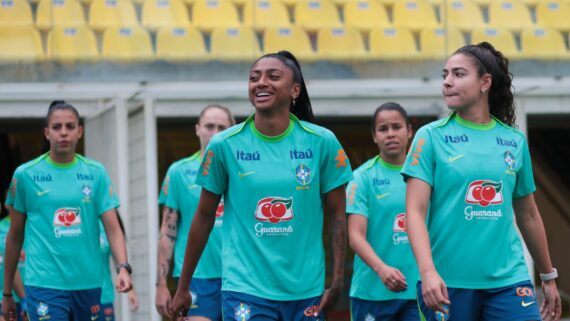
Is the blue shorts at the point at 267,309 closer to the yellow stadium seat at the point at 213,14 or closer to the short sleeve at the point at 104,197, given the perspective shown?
the short sleeve at the point at 104,197

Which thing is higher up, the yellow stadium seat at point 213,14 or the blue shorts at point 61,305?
the yellow stadium seat at point 213,14

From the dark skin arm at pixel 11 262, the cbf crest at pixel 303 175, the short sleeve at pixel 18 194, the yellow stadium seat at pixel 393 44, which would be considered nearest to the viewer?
the cbf crest at pixel 303 175

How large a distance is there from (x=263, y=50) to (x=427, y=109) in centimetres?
201

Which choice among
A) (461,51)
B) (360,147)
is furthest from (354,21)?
(461,51)

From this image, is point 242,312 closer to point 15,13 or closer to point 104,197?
point 104,197

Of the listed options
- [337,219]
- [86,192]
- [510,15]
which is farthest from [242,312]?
[510,15]

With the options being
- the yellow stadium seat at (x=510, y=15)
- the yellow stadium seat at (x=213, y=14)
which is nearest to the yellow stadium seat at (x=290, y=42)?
the yellow stadium seat at (x=213, y=14)

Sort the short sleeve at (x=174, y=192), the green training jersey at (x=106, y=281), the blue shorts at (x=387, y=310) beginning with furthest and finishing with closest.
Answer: the green training jersey at (x=106, y=281)
the short sleeve at (x=174, y=192)
the blue shorts at (x=387, y=310)

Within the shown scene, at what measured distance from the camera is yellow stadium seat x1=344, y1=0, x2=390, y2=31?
14.2 metres

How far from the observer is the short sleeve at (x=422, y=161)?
5.80 m

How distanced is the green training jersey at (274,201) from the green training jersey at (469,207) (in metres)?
0.50

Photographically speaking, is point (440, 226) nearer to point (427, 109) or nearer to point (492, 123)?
point (492, 123)

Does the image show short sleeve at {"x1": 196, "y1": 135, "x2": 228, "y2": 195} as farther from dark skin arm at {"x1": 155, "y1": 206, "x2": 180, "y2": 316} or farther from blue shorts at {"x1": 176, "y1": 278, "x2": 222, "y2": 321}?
blue shorts at {"x1": 176, "y1": 278, "x2": 222, "y2": 321}

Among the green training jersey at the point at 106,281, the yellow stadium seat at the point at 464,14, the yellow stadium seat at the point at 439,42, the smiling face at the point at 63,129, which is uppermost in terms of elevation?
the yellow stadium seat at the point at 464,14
